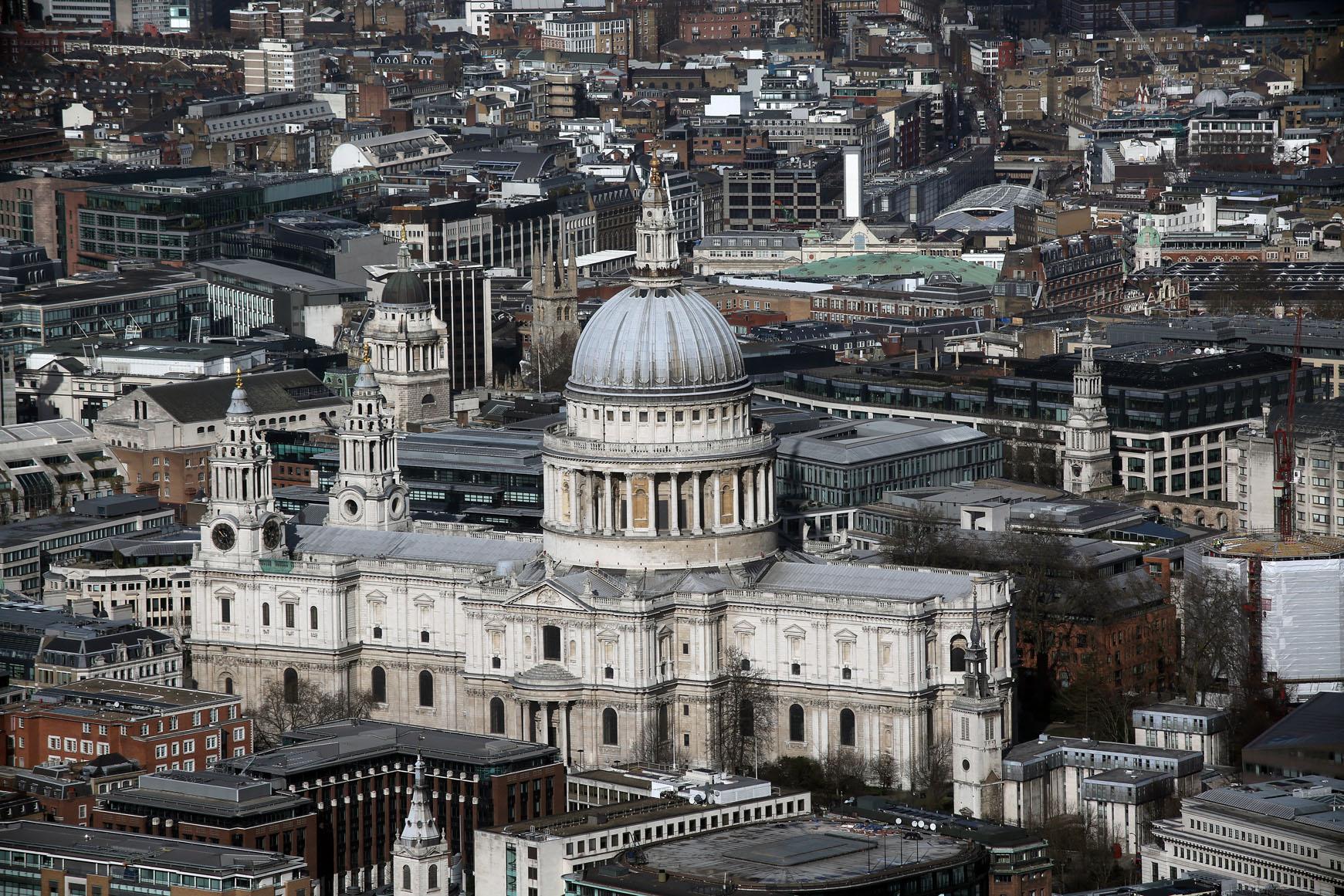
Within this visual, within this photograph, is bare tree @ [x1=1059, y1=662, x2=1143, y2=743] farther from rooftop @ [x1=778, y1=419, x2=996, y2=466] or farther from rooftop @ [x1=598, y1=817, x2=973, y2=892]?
rooftop @ [x1=778, y1=419, x2=996, y2=466]

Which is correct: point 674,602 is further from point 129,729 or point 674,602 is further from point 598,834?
point 598,834

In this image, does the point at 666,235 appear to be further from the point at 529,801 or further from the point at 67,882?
the point at 67,882

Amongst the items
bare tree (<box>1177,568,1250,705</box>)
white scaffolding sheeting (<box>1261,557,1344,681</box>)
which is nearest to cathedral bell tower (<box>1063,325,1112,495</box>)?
bare tree (<box>1177,568,1250,705</box>)

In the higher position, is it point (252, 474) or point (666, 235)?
point (666, 235)

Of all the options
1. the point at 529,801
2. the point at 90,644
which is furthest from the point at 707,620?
the point at 90,644

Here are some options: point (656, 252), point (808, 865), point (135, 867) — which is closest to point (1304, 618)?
point (656, 252)

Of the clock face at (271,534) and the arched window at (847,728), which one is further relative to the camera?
the clock face at (271,534)

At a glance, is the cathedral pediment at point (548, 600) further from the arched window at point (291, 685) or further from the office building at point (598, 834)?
the office building at point (598, 834)

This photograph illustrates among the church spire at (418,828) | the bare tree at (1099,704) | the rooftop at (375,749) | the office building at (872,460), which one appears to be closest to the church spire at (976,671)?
the bare tree at (1099,704)

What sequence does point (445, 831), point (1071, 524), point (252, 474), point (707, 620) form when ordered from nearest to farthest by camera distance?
point (445, 831)
point (707, 620)
point (252, 474)
point (1071, 524)
